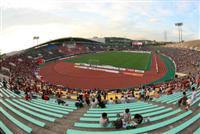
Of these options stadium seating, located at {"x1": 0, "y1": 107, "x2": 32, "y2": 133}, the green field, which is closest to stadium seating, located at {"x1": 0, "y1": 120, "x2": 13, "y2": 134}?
stadium seating, located at {"x1": 0, "y1": 107, "x2": 32, "y2": 133}

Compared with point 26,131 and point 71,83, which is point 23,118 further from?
point 71,83

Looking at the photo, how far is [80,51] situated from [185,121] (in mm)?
80833

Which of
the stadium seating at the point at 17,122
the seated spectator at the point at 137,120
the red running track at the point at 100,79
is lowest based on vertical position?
the red running track at the point at 100,79

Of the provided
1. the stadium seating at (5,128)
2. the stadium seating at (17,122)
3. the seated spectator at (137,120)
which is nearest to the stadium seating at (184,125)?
the seated spectator at (137,120)

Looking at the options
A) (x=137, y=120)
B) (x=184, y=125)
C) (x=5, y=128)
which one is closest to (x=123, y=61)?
(x=137, y=120)

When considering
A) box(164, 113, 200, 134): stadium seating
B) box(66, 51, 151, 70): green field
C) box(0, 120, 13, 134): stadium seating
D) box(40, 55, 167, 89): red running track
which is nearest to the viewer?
box(164, 113, 200, 134): stadium seating

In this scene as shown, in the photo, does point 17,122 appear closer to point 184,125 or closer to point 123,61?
point 184,125

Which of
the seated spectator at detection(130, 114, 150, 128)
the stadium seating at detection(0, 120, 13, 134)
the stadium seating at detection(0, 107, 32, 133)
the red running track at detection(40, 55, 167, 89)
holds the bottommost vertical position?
the red running track at detection(40, 55, 167, 89)

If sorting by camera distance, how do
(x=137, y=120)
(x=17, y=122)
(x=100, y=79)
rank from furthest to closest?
(x=100, y=79)
(x=17, y=122)
(x=137, y=120)

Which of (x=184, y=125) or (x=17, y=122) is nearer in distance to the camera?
(x=184, y=125)

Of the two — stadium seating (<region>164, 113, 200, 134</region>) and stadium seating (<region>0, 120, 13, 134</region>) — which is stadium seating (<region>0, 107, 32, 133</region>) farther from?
stadium seating (<region>164, 113, 200, 134</region>)

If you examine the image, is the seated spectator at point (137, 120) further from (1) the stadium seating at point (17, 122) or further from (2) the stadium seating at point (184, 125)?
(1) the stadium seating at point (17, 122)

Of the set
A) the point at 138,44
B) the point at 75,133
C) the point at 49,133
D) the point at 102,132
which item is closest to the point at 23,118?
the point at 49,133

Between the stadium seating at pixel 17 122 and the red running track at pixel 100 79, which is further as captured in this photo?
the red running track at pixel 100 79
